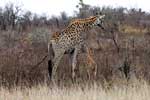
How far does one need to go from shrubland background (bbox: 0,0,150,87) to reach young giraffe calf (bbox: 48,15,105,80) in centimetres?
30

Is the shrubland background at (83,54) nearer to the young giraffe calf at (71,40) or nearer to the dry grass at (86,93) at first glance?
the young giraffe calf at (71,40)

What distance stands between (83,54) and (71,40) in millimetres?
1633

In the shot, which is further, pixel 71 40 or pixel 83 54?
pixel 83 54

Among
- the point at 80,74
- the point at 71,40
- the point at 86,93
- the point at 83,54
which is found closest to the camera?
the point at 86,93

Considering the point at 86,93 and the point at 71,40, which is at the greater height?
the point at 71,40

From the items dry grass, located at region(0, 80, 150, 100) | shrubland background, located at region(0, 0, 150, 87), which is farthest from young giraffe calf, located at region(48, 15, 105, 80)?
dry grass, located at region(0, 80, 150, 100)

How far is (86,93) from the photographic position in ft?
26.6

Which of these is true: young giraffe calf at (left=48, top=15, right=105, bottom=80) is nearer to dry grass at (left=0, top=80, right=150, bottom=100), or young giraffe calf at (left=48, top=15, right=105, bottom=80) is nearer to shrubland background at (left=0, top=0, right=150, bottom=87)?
shrubland background at (left=0, top=0, right=150, bottom=87)

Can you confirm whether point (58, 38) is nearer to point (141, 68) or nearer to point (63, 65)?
point (63, 65)

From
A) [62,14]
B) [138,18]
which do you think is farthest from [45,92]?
[62,14]

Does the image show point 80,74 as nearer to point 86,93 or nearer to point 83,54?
point 83,54

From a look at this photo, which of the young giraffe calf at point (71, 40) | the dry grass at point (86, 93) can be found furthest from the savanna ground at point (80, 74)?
the young giraffe calf at point (71, 40)

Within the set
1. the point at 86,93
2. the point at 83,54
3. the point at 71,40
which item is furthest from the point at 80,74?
the point at 86,93

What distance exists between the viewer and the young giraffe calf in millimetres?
11883
